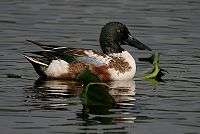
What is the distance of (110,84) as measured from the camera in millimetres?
17984

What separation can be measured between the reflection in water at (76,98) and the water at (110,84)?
2cm

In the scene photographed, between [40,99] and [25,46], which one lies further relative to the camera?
[25,46]

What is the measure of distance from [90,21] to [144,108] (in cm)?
999

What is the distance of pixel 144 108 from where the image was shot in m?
15.1

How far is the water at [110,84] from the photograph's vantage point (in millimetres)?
13898

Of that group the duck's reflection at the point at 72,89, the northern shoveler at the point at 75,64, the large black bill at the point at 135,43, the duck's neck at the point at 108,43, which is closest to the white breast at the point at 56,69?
the northern shoveler at the point at 75,64

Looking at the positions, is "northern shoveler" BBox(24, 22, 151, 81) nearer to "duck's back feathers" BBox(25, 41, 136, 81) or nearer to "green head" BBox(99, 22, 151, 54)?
"duck's back feathers" BBox(25, 41, 136, 81)

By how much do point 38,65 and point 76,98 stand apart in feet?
8.45

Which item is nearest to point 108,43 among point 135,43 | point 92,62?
point 135,43

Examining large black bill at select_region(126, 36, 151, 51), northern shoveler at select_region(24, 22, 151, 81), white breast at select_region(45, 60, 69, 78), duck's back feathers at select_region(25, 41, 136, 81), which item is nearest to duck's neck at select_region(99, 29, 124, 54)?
large black bill at select_region(126, 36, 151, 51)

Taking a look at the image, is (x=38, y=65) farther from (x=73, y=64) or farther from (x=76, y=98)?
(x=76, y=98)

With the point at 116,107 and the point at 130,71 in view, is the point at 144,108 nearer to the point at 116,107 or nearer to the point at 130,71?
the point at 116,107

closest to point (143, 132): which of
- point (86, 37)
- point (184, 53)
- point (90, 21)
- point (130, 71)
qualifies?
point (130, 71)

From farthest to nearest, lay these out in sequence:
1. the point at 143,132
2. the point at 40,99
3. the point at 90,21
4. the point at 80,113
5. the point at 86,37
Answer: the point at 90,21 → the point at 86,37 → the point at 40,99 → the point at 80,113 → the point at 143,132
